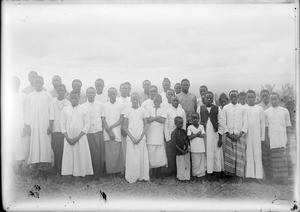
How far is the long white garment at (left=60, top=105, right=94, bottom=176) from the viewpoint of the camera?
5551mm

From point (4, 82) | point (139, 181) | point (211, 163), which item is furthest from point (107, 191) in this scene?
point (4, 82)

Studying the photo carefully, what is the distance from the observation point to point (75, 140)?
219 inches

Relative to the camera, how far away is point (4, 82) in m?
5.49

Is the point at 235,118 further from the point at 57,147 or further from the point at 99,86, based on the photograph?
the point at 57,147

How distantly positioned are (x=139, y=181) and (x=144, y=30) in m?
1.73

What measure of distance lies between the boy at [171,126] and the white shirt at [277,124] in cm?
100

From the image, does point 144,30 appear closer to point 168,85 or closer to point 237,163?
point 168,85

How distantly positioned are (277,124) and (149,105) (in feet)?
4.89

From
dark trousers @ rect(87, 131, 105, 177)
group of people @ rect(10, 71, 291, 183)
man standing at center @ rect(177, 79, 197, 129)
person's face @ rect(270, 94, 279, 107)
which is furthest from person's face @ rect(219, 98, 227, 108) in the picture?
dark trousers @ rect(87, 131, 105, 177)

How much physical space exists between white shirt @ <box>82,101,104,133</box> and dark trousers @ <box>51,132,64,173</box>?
1.15ft

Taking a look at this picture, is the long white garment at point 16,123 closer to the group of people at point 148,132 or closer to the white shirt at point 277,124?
the group of people at point 148,132

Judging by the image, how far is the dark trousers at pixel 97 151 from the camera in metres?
5.58

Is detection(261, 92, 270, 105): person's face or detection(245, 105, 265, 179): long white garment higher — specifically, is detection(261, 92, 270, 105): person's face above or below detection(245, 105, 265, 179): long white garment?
above

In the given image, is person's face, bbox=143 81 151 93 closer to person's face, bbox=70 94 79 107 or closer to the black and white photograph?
the black and white photograph
